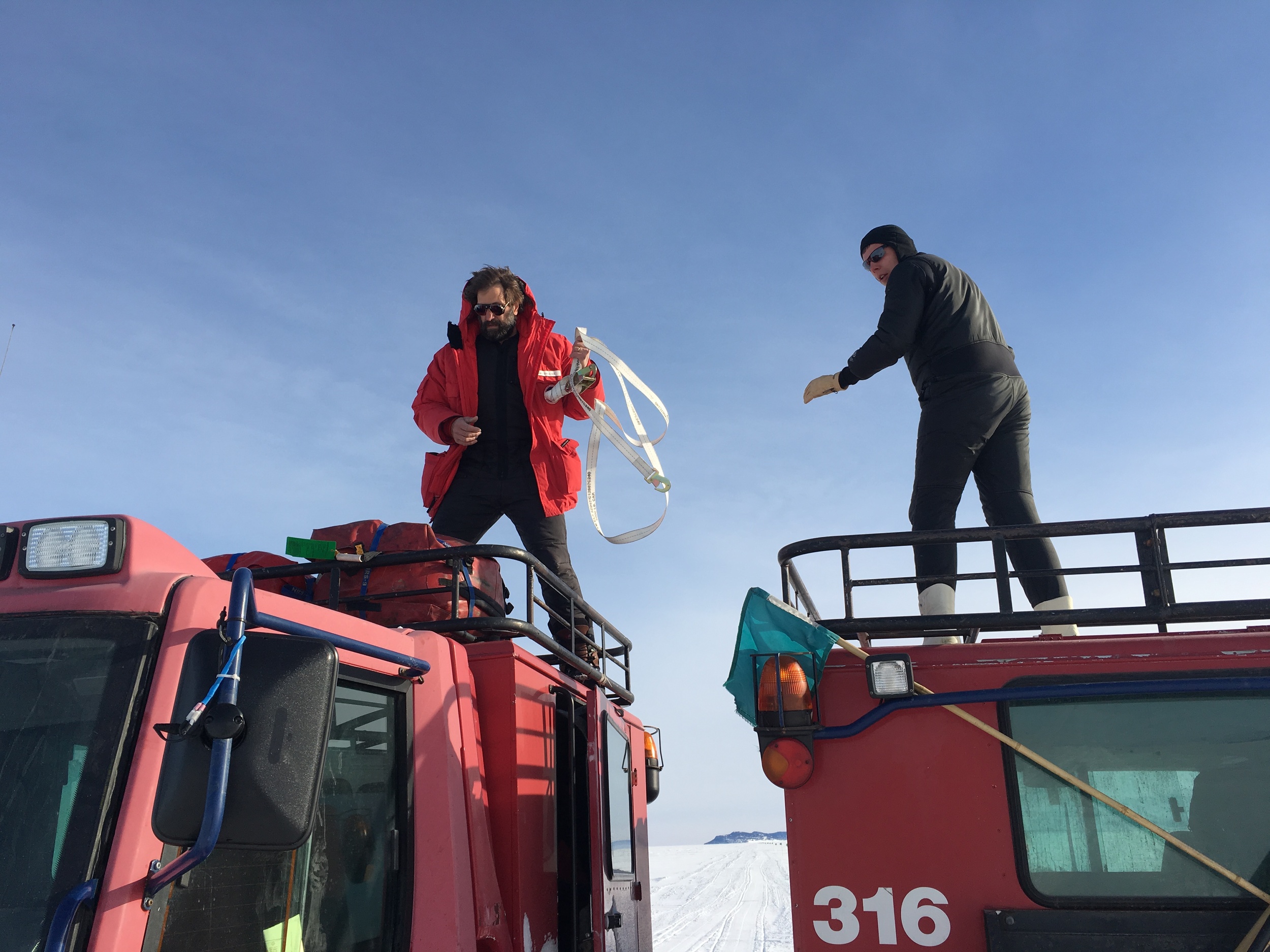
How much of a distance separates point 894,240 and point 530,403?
6.51 feet

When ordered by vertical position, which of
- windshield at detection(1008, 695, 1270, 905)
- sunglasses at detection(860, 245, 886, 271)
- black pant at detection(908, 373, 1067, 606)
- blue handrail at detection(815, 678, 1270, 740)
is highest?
sunglasses at detection(860, 245, 886, 271)

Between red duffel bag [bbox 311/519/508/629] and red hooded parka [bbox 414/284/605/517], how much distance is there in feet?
3.79

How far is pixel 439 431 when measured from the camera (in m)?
5.39

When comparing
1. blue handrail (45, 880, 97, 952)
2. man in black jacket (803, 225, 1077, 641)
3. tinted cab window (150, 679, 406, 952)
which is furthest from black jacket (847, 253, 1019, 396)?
blue handrail (45, 880, 97, 952)

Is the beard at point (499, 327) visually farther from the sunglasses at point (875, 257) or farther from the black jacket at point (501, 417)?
the sunglasses at point (875, 257)

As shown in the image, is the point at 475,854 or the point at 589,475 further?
the point at 589,475

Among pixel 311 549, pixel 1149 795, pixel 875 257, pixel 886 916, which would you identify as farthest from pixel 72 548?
pixel 875 257

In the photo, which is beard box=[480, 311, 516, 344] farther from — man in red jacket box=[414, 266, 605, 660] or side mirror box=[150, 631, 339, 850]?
side mirror box=[150, 631, 339, 850]

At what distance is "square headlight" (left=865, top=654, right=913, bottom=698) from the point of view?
294cm

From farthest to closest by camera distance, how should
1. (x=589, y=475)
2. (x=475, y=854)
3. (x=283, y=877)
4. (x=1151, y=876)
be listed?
(x=589, y=475) < (x=475, y=854) < (x=1151, y=876) < (x=283, y=877)

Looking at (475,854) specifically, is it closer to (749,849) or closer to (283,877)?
(283,877)

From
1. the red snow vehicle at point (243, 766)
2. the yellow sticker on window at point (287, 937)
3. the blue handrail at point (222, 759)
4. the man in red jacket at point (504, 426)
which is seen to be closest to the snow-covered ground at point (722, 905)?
the man in red jacket at point (504, 426)

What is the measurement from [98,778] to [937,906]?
2.12 meters

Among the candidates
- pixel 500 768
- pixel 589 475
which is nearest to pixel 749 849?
pixel 589 475
